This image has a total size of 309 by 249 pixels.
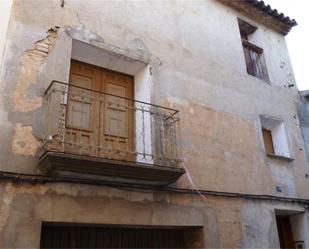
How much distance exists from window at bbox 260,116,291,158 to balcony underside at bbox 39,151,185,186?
352 centimetres

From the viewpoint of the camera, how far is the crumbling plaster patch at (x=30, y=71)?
4.60 meters

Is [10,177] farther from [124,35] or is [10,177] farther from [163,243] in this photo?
[124,35]

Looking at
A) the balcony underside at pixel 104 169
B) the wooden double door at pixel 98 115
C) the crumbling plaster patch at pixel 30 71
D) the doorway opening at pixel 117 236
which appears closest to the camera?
the balcony underside at pixel 104 169

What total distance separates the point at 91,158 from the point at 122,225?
1.16 meters

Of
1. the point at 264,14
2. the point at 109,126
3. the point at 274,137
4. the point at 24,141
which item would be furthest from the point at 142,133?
the point at 264,14

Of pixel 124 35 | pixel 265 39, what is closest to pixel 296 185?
pixel 265 39

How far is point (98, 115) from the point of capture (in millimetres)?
5484

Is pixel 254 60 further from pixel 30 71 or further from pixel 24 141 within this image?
pixel 24 141

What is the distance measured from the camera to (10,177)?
4160mm

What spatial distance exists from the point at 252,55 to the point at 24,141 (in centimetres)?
641

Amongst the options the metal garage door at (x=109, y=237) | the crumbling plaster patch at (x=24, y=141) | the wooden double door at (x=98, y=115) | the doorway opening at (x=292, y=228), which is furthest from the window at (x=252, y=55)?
the crumbling plaster patch at (x=24, y=141)

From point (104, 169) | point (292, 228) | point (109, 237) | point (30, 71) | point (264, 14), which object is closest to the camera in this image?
point (104, 169)

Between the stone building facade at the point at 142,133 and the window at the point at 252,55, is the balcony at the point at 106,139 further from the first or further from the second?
the window at the point at 252,55

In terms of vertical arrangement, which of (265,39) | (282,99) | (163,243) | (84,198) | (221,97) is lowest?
(163,243)
